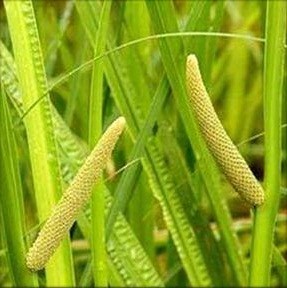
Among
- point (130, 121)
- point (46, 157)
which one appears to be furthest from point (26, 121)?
point (130, 121)

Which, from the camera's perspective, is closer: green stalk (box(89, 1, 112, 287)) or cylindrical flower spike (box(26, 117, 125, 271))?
cylindrical flower spike (box(26, 117, 125, 271))

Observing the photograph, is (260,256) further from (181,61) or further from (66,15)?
(66,15)

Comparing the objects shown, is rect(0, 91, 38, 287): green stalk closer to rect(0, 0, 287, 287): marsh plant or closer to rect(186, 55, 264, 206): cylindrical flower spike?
rect(0, 0, 287, 287): marsh plant

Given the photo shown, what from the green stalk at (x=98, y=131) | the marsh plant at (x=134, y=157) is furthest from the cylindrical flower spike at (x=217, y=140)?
the green stalk at (x=98, y=131)

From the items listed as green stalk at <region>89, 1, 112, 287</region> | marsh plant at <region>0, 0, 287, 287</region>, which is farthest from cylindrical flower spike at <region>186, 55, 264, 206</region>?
green stalk at <region>89, 1, 112, 287</region>

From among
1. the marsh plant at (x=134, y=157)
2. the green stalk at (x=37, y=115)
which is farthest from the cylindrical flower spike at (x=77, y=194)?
the green stalk at (x=37, y=115)

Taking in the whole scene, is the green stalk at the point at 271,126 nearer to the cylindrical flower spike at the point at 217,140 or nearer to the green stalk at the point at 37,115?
the cylindrical flower spike at the point at 217,140

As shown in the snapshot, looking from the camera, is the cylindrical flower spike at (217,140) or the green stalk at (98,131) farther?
the green stalk at (98,131)
